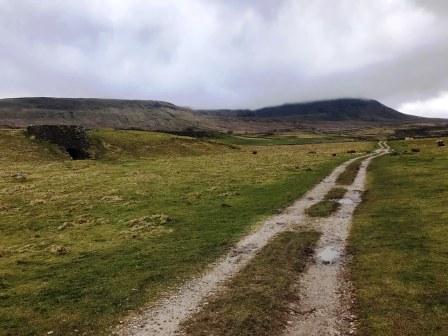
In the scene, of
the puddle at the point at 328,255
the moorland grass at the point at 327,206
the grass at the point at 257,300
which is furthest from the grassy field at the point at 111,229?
the puddle at the point at 328,255

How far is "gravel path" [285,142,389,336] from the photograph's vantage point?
1363 cm

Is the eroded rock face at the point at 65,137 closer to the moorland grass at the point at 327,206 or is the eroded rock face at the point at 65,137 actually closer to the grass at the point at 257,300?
the moorland grass at the point at 327,206

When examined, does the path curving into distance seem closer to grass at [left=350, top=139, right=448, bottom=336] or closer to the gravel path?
the gravel path

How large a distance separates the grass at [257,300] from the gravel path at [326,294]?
41 cm

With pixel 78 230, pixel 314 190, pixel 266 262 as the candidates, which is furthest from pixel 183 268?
pixel 314 190

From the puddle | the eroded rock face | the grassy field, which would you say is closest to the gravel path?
the puddle

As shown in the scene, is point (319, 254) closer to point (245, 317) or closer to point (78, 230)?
point (245, 317)

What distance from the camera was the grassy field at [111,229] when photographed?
16484 millimetres

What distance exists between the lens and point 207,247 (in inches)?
933

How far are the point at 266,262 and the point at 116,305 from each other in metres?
7.07

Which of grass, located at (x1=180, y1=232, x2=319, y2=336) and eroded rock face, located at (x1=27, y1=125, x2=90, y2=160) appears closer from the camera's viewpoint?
grass, located at (x1=180, y1=232, x2=319, y2=336)

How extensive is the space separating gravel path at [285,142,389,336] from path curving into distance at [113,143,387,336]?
293 cm

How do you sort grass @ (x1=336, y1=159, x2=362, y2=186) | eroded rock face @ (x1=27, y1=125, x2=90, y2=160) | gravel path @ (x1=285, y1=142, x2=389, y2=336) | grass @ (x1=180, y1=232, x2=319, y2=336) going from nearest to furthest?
grass @ (x1=180, y1=232, x2=319, y2=336) < gravel path @ (x1=285, y1=142, x2=389, y2=336) < grass @ (x1=336, y1=159, x2=362, y2=186) < eroded rock face @ (x1=27, y1=125, x2=90, y2=160)

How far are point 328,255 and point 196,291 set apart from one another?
7478mm
